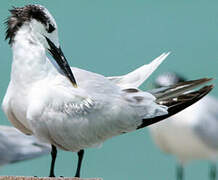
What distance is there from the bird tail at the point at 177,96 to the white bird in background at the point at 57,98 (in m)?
0.03

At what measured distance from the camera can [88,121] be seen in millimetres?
5684

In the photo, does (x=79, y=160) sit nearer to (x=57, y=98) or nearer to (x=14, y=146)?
(x=57, y=98)

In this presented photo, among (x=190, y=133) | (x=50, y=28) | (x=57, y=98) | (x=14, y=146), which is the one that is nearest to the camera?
(x=57, y=98)

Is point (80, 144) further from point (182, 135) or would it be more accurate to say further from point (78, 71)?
point (182, 135)

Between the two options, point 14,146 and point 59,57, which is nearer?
point 59,57

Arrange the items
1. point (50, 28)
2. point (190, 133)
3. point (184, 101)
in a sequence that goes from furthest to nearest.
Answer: point (190, 133) → point (184, 101) → point (50, 28)

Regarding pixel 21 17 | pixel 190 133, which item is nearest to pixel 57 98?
pixel 21 17

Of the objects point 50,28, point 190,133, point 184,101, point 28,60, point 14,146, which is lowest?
point 190,133

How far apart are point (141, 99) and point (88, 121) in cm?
51

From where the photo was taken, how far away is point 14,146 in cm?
984

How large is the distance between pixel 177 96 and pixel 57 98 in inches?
43.6

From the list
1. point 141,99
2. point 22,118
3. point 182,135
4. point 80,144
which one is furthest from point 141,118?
point 182,135

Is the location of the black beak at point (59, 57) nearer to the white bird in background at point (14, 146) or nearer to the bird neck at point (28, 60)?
the bird neck at point (28, 60)

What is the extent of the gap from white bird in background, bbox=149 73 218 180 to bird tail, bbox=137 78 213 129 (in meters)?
5.83
